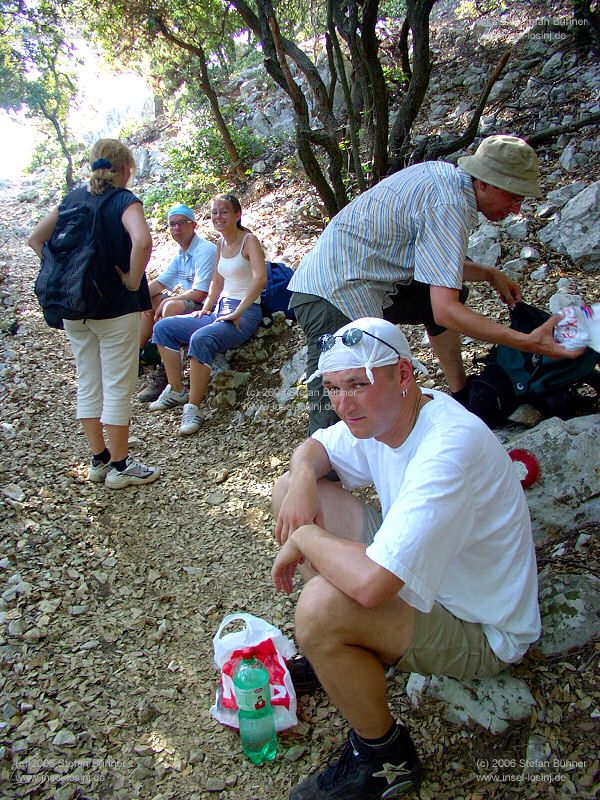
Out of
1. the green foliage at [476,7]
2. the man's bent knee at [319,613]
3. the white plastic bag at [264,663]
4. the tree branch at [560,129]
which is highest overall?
the green foliage at [476,7]

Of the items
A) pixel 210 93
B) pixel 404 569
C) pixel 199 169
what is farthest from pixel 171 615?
pixel 199 169

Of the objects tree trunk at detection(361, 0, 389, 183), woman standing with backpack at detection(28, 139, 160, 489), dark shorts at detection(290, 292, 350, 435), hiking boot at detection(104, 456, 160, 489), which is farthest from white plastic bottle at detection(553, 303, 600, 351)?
tree trunk at detection(361, 0, 389, 183)

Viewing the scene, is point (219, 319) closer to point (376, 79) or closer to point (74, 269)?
point (74, 269)

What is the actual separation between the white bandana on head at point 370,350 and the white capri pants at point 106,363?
226cm

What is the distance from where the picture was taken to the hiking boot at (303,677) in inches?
96.8

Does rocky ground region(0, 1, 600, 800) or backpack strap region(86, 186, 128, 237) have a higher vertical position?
backpack strap region(86, 186, 128, 237)

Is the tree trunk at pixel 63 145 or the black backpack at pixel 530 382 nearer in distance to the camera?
the black backpack at pixel 530 382

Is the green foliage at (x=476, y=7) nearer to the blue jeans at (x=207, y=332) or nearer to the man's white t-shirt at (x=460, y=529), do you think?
the blue jeans at (x=207, y=332)

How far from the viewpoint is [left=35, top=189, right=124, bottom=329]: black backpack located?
11.6 ft

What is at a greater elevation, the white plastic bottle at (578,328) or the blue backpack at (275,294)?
the white plastic bottle at (578,328)

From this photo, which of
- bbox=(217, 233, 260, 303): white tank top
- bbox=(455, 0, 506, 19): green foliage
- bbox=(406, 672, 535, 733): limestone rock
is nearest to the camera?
bbox=(406, 672, 535, 733): limestone rock

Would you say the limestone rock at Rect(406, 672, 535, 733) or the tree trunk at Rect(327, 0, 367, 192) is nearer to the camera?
the limestone rock at Rect(406, 672, 535, 733)

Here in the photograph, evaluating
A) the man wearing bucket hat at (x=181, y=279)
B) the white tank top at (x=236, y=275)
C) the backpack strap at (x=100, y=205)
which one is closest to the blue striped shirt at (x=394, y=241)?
the backpack strap at (x=100, y=205)

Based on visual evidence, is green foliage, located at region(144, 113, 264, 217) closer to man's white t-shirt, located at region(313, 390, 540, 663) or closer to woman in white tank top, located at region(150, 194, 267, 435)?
woman in white tank top, located at region(150, 194, 267, 435)
